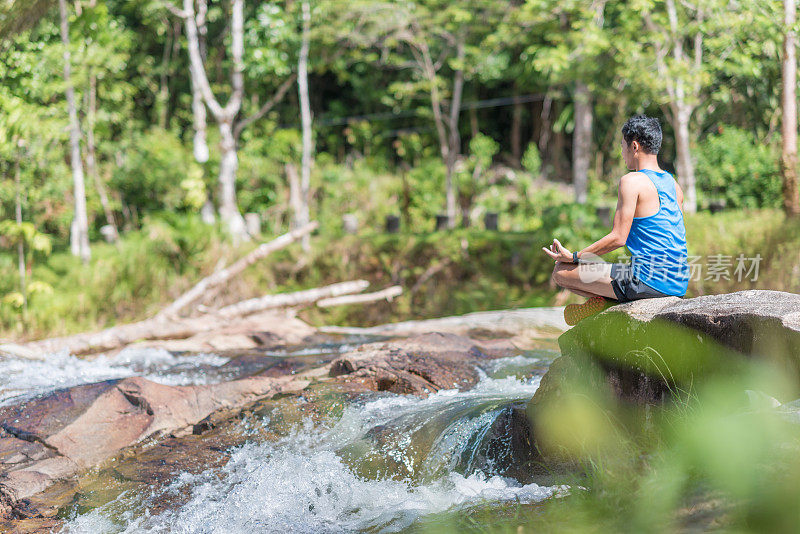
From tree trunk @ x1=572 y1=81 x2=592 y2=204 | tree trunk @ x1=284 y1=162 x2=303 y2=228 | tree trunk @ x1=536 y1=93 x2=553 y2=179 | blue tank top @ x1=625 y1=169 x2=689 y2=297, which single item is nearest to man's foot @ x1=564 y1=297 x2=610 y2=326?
blue tank top @ x1=625 y1=169 x2=689 y2=297

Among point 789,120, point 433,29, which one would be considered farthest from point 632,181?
point 433,29

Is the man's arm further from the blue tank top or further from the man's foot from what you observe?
the man's foot

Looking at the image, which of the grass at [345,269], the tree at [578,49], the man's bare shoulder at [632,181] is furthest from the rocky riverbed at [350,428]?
the tree at [578,49]

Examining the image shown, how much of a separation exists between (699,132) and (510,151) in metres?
6.51

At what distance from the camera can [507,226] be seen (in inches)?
623

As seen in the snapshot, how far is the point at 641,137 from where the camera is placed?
3.95m

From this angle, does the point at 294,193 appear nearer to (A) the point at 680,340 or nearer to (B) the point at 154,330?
(B) the point at 154,330

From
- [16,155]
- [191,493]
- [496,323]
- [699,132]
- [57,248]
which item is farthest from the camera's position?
[699,132]

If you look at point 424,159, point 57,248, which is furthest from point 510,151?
point 57,248

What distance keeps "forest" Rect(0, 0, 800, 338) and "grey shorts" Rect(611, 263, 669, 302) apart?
5.80 meters

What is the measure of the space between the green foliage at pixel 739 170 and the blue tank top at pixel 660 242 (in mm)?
10510

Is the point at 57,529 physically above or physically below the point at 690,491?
below

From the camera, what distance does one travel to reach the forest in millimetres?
10422

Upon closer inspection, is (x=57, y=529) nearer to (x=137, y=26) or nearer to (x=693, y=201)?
(x=693, y=201)
